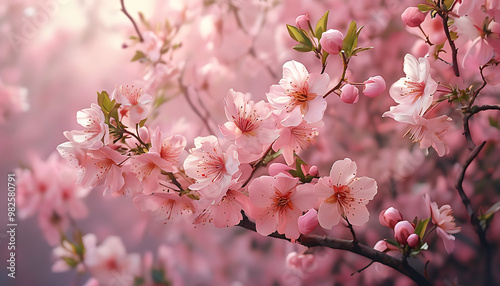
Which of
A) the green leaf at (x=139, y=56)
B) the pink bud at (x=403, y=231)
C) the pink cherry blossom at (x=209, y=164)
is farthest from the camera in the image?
the green leaf at (x=139, y=56)

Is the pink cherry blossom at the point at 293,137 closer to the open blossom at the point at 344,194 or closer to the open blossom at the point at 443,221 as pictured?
the open blossom at the point at 344,194

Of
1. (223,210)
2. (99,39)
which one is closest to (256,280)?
(223,210)

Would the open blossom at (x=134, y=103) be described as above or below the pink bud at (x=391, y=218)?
above

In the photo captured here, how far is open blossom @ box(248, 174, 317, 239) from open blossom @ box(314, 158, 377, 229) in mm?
20

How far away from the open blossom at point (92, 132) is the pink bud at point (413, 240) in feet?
1.51

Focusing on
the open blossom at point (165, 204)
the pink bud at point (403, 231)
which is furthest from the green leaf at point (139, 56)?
the pink bud at point (403, 231)

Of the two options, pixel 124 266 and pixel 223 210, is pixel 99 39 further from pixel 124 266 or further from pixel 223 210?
pixel 223 210

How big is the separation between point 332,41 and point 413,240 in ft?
1.05

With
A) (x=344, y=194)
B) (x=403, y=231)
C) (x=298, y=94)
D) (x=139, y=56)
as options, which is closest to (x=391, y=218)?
(x=403, y=231)

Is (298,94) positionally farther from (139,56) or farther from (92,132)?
(139,56)

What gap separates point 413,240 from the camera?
0.62 m

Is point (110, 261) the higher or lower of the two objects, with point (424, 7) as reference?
lower

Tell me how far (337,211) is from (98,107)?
357 millimetres

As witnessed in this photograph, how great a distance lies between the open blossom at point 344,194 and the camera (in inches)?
22.2
